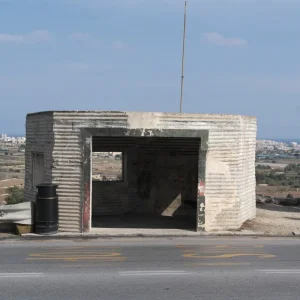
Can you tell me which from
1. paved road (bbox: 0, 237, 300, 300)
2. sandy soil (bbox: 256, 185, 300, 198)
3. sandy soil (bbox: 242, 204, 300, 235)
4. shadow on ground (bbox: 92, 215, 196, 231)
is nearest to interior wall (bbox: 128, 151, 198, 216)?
shadow on ground (bbox: 92, 215, 196, 231)

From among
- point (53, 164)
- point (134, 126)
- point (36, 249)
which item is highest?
point (134, 126)

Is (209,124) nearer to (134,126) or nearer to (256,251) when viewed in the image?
(134,126)

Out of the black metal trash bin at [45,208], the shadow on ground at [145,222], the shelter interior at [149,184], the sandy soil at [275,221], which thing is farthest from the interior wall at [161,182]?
the black metal trash bin at [45,208]

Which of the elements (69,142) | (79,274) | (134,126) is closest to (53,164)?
(69,142)

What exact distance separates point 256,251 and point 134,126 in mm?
4815

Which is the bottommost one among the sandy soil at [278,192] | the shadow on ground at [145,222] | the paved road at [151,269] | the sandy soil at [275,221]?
the sandy soil at [278,192]

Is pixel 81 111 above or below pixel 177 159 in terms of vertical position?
above

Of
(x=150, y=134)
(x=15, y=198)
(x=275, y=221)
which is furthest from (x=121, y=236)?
(x=15, y=198)

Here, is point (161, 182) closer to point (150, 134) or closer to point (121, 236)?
point (150, 134)

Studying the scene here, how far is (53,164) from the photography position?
50.9ft

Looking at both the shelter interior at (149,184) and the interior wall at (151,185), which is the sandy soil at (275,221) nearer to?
the shelter interior at (149,184)

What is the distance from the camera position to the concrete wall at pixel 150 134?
15.3 meters

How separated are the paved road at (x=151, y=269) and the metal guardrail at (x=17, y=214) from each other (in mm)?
1361

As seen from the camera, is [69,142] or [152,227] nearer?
[69,142]
